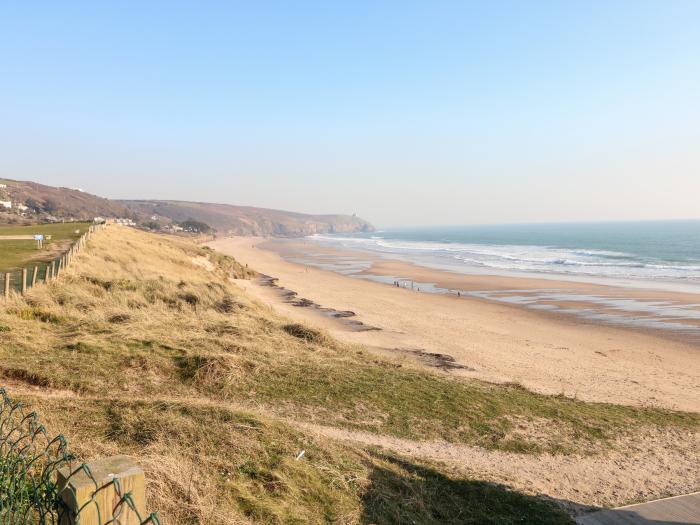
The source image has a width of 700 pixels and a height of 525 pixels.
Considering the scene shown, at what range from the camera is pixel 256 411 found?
854cm

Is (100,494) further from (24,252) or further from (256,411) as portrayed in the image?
(24,252)

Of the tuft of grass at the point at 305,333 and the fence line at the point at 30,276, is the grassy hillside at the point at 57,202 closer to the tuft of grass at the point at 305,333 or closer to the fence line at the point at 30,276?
the fence line at the point at 30,276

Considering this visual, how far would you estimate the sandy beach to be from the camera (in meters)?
16.6

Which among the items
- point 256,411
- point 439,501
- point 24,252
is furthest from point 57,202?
point 439,501

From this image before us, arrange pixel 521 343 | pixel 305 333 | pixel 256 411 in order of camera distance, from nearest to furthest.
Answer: pixel 256 411, pixel 305 333, pixel 521 343

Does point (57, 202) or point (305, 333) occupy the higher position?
point (57, 202)

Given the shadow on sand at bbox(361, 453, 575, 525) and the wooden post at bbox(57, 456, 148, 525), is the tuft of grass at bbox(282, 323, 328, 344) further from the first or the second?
the wooden post at bbox(57, 456, 148, 525)

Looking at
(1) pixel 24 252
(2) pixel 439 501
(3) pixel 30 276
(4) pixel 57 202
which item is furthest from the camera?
(4) pixel 57 202

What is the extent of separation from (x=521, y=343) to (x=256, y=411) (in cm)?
1776

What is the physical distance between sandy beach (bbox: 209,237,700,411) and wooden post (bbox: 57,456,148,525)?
14.2 metres

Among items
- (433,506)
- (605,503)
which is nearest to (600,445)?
(605,503)

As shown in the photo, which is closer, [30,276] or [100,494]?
[100,494]

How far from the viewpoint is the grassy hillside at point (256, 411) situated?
5.80 metres

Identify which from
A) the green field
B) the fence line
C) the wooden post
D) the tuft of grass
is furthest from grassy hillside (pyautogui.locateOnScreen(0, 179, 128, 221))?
the wooden post
